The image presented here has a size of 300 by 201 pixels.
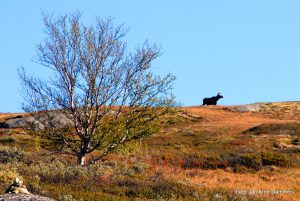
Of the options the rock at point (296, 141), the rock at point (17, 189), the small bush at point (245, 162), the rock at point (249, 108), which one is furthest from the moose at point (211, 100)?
the rock at point (17, 189)

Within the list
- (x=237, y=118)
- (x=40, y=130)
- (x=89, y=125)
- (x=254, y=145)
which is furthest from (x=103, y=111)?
(x=237, y=118)

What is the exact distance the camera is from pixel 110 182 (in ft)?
72.6

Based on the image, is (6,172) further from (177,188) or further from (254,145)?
(254,145)

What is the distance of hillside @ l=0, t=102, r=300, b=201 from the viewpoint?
20.6 m

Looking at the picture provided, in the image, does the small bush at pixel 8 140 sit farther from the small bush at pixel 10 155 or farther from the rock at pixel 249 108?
the rock at pixel 249 108

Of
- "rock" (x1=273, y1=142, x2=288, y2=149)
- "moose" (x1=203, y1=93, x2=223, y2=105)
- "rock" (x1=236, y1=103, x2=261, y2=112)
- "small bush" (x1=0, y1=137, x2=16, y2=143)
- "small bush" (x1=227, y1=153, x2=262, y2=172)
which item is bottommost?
"small bush" (x1=227, y1=153, x2=262, y2=172)

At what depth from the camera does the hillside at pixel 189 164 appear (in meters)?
20.6

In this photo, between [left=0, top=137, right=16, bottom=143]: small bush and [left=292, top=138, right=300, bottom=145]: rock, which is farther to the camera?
[left=0, top=137, right=16, bottom=143]: small bush

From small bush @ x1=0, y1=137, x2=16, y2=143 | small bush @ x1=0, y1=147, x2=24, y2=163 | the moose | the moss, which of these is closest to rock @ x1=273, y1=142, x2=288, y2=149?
the moss

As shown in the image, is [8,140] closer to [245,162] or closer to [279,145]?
[279,145]

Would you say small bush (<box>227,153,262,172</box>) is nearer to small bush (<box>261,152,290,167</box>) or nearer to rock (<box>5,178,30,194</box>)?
small bush (<box>261,152,290,167</box>)

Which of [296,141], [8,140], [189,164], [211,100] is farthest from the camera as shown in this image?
[211,100]

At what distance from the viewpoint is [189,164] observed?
37625 mm

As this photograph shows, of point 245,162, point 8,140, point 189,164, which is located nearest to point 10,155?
point 189,164
